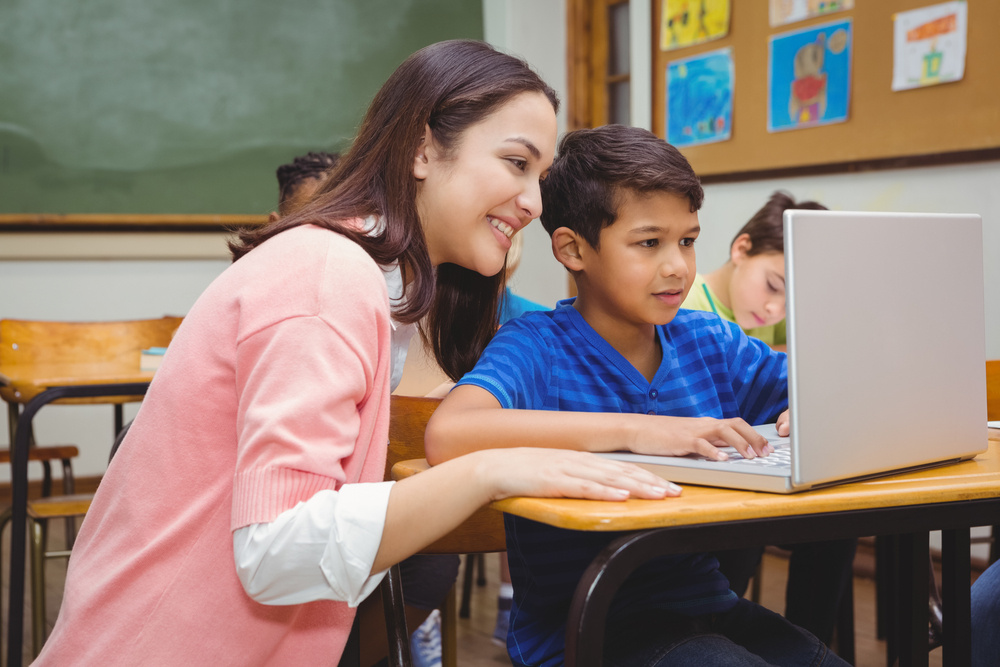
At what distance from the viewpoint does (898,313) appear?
2.40 feet

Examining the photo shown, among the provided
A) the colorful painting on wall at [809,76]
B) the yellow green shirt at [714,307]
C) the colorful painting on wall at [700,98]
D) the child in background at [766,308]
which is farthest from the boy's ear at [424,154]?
the colorful painting on wall at [700,98]

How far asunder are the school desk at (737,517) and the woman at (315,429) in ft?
0.13

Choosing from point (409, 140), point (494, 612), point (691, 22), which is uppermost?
point (691, 22)

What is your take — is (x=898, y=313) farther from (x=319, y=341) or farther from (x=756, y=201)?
(x=756, y=201)

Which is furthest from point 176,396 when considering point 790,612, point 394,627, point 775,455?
point 790,612

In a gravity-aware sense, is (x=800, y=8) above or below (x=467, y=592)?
above

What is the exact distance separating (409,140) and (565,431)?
376 millimetres

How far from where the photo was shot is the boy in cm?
86

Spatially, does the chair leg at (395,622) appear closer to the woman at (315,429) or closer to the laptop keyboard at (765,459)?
the woman at (315,429)

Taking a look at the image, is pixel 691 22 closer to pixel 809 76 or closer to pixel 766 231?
pixel 809 76

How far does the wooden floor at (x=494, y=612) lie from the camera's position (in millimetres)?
2162

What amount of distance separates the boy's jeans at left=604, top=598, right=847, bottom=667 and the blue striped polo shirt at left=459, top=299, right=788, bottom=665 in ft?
0.07

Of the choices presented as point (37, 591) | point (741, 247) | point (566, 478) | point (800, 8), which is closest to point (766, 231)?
point (741, 247)

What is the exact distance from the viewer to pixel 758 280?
84.4 inches
